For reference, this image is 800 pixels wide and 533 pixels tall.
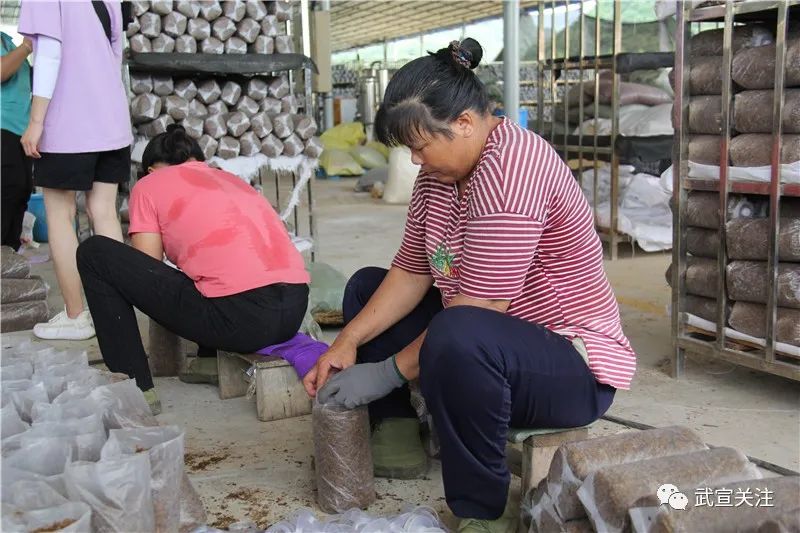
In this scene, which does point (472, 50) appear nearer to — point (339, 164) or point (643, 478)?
point (643, 478)

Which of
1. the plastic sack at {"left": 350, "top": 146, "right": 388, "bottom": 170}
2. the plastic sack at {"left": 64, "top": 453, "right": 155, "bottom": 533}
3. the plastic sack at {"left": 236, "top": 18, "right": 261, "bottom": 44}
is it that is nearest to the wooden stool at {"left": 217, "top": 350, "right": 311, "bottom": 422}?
the plastic sack at {"left": 64, "top": 453, "right": 155, "bottom": 533}

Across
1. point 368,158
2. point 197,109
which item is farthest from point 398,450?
point 368,158

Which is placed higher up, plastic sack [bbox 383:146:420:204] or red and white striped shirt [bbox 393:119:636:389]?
red and white striped shirt [bbox 393:119:636:389]

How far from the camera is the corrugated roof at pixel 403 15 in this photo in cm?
1688

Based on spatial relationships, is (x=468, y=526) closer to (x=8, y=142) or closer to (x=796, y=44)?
(x=796, y=44)

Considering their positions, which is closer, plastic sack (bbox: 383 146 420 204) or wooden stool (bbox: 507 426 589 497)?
wooden stool (bbox: 507 426 589 497)

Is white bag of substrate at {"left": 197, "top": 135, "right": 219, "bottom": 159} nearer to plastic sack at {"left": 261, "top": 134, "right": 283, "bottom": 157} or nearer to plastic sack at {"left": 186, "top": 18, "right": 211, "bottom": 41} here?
plastic sack at {"left": 261, "top": 134, "right": 283, "bottom": 157}

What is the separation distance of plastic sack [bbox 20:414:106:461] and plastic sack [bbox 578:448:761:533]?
3.32 feet

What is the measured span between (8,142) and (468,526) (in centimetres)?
430

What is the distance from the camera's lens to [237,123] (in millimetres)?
5082

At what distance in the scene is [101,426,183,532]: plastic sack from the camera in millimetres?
1715

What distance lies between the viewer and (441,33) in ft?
72.6

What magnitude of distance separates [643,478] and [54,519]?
42.8 inches

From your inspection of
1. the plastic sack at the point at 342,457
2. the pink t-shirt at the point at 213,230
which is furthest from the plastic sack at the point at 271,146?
the plastic sack at the point at 342,457
